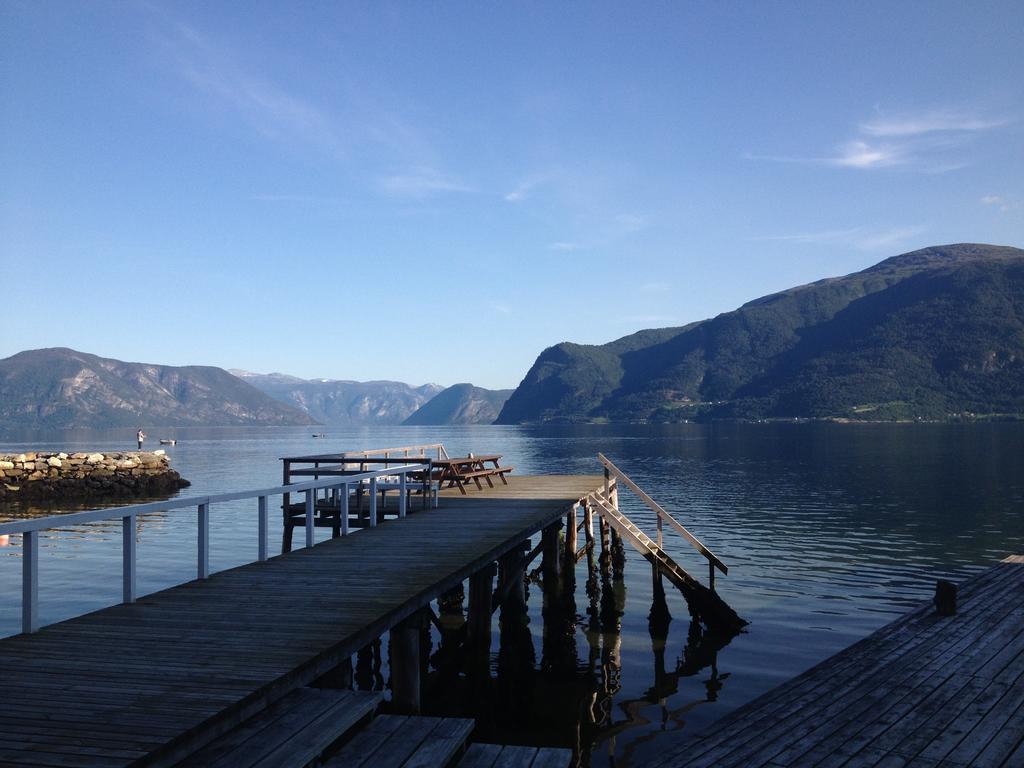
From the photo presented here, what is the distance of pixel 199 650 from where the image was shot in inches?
311

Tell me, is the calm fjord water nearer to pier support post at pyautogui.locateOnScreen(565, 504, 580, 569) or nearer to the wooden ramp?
the wooden ramp

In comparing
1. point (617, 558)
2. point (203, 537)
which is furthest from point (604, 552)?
point (203, 537)

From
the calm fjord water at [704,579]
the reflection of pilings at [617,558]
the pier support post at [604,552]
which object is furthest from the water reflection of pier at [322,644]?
the reflection of pilings at [617,558]

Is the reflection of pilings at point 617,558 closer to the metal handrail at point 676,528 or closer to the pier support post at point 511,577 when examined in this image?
the metal handrail at point 676,528

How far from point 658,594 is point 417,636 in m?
10.6

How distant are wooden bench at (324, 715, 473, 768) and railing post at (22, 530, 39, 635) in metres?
4.17

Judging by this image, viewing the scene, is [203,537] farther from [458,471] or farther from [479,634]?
[458,471]

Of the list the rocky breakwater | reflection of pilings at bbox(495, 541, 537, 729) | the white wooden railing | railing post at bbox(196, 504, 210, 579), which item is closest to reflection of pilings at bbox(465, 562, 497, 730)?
reflection of pilings at bbox(495, 541, 537, 729)

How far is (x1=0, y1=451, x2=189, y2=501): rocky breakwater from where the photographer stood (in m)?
52.4

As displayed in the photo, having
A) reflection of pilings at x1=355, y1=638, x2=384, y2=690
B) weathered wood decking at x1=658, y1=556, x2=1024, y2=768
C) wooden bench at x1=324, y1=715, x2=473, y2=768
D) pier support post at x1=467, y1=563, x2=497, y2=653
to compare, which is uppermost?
wooden bench at x1=324, y1=715, x2=473, y2=768

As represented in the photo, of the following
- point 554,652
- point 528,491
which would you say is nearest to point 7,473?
point 528,491

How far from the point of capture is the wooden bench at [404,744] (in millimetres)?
6137

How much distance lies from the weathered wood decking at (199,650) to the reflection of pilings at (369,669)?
378 cm

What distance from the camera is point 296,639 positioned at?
8.22m
